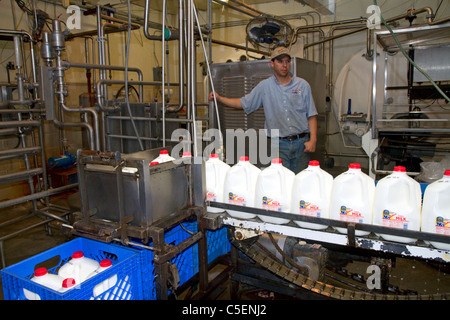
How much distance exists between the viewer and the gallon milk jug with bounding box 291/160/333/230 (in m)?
1.44

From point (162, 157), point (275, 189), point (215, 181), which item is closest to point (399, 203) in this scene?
point (275, 189)

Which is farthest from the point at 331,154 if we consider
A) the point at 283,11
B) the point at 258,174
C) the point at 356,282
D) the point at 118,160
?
the point at 118,160

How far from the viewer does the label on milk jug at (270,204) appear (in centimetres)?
151

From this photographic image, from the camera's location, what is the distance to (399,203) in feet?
4.29

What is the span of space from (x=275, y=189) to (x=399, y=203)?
1.64 feet

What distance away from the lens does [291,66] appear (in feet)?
9.63

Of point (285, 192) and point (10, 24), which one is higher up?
point (10, 24)

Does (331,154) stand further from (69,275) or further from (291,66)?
(69,275)

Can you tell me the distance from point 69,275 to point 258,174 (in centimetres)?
95

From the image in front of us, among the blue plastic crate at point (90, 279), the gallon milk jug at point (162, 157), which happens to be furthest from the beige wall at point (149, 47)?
the blue plastic crate at point (90, 279)

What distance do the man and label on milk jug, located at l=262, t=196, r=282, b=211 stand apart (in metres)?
1.28

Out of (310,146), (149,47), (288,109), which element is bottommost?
(310,146)

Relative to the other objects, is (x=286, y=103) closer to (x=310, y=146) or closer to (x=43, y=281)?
(x=310, y=146)
